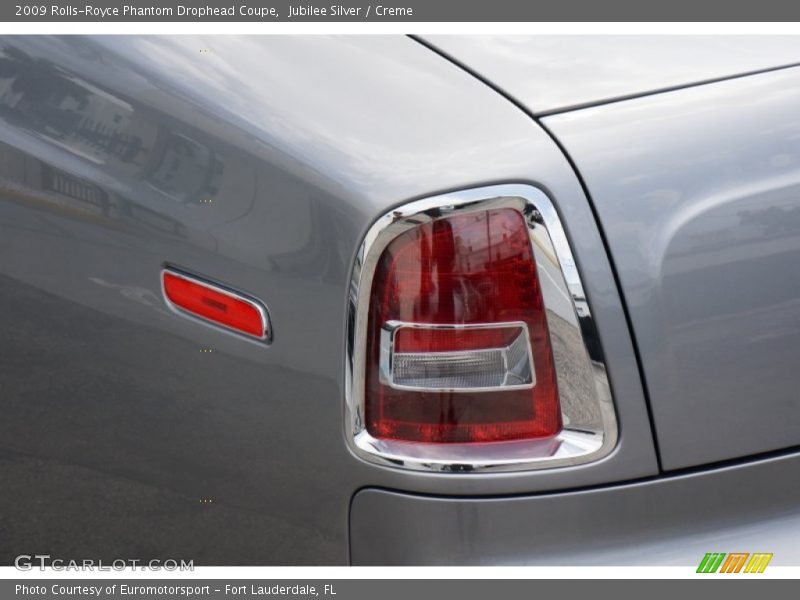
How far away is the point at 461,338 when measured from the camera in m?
1.58

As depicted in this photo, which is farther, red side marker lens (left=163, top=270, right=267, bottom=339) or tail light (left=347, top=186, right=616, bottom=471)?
red side marker lens (left=163, top=270, right=267, bottom=339)

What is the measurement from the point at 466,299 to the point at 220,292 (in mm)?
422

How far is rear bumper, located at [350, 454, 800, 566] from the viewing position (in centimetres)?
159

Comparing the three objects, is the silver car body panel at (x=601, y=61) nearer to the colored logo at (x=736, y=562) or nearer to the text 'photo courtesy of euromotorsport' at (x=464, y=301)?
the text 'photo courtesy of euromotorsport' at (x=464, y=301)

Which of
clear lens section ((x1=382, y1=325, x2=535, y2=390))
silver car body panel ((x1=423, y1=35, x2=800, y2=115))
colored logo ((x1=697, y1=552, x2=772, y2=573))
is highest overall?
silver car body panel ((x1=423, y1=35, x2=800, y2=115))

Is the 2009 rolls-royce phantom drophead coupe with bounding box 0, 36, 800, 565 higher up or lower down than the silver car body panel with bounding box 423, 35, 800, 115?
lower down

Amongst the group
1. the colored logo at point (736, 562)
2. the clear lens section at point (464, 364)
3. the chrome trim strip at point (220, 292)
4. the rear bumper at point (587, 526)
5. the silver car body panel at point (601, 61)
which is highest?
the silver car body panel at point (601, 61)

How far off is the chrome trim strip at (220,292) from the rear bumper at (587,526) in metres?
0.31

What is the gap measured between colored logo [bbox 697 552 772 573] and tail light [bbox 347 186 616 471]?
0.25 metres

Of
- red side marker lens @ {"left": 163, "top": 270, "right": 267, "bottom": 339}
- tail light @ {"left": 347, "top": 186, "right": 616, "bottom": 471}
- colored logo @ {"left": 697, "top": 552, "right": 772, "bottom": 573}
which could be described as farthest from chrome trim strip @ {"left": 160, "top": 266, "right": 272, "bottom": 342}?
colored logo @ {"left": 697, "top": 552, "right": 772, "bottom": 573}

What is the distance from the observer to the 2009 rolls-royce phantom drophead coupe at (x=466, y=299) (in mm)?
1566

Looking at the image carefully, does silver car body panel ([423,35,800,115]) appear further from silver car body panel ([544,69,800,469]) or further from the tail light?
the tail light

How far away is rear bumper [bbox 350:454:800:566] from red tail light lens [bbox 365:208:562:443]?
109 millimetres

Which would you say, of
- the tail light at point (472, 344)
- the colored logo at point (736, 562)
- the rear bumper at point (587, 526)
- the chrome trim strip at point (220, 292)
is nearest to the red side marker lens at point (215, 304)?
the chrome trim strip at point (220, 292)
